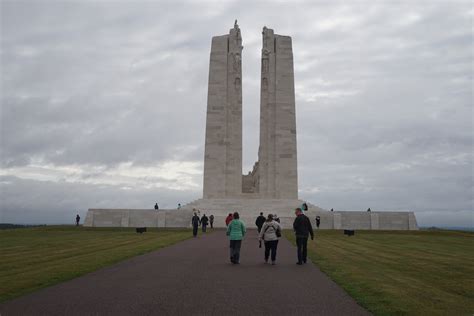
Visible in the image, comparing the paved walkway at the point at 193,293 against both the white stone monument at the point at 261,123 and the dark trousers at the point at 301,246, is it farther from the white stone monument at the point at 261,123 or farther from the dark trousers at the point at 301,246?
the white stone monument at the point at 261,123

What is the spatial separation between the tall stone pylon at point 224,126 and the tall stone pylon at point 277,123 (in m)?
2.61

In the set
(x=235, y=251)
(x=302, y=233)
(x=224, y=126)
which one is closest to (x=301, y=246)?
(x=302, y=233)

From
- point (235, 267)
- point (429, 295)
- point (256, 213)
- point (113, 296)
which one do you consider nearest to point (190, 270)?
point (235, 267)

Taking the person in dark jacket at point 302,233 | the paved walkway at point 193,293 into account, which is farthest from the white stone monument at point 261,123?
the paved walkway at point 193,293

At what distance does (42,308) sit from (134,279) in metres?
2.83

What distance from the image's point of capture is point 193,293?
8.05 meters

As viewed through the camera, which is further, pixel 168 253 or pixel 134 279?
pixel 168 253

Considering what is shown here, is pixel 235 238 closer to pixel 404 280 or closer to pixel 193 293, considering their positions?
pixel 404 280

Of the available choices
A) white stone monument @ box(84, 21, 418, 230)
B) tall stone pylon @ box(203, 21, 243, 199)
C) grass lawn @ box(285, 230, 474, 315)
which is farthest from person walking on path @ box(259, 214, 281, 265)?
tall stone pylon @ box(203, 21, 243, 199)

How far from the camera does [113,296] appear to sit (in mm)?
7891

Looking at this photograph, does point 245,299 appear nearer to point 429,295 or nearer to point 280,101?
point 429,295

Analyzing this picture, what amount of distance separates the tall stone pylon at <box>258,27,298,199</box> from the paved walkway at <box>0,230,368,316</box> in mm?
34755

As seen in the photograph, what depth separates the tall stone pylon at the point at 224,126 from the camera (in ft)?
153

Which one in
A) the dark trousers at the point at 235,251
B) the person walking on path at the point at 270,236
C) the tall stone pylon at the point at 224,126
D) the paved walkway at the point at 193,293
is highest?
the tall stone pylon at the point at 224,126
